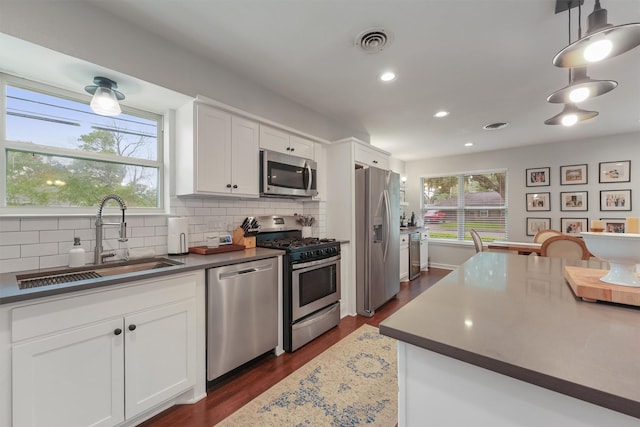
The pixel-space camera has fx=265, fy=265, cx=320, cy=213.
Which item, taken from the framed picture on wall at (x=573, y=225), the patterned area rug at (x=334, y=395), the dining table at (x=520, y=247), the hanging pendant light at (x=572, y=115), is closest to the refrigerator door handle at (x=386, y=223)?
the patterned area rug at (x=334, y=395)

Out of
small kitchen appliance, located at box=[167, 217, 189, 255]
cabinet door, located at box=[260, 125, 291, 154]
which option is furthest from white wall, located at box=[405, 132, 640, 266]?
small kitchen appliance, located at box=[167, 217, 189, 255]

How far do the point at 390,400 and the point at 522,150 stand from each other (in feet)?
17.8

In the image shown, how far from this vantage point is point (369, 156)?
11.8 ft

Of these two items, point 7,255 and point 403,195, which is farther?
point 403,195

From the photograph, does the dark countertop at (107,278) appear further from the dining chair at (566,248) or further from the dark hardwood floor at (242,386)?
the dining chair at (566,248)

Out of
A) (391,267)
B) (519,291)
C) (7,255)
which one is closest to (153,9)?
(7,255)

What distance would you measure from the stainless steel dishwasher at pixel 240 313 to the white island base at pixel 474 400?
57.3 inches

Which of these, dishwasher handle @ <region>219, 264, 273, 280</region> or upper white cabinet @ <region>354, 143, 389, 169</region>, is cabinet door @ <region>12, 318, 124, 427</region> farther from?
upper white cabinet @ <region>354, 143, 389, 169</region>

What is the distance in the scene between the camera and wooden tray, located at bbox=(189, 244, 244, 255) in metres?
2.21

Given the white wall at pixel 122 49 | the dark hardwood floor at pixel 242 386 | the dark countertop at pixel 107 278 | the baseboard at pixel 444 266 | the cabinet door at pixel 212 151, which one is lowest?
the dark hardwood floor at pixel 242 386

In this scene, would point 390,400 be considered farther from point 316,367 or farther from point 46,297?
point 46,297

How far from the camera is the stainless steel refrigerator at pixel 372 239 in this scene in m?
3.25

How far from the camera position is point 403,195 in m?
6.53

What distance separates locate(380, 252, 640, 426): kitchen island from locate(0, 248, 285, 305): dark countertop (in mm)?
1388
